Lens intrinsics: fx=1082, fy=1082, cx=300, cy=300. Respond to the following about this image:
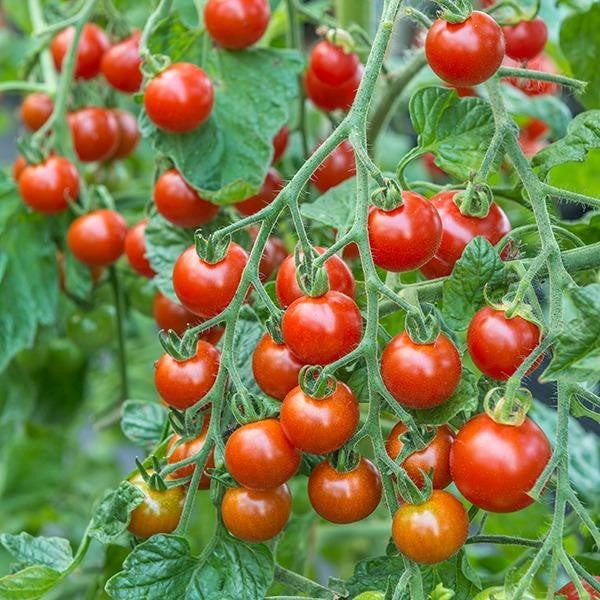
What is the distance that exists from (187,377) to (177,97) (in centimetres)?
30

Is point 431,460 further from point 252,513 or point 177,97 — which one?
point 177,97

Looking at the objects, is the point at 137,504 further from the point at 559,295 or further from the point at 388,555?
the point at 559,295

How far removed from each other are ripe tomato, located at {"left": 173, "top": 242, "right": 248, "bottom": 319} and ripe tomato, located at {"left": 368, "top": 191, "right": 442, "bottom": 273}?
0.10 metres

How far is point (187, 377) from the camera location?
733mm

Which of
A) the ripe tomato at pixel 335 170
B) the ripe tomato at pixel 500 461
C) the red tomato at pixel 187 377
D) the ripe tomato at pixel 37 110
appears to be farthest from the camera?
the ripe tomato at pixel 37 110

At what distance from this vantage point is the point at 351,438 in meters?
0.69

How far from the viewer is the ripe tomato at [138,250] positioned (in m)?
1.03

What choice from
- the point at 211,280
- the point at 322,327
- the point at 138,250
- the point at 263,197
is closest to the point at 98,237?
the point at 138,250

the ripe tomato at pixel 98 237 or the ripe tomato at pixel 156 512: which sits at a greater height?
the ripe tomato at pixel 156 512

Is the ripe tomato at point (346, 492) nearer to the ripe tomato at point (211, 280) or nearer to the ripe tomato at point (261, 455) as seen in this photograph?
the ripe tomato at point (261, 455)

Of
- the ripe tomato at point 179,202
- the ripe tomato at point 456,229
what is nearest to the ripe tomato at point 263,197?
the ripe tomato at point 179,202

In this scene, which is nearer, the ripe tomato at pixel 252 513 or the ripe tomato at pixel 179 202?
the ripe tomato at pixel 252 513

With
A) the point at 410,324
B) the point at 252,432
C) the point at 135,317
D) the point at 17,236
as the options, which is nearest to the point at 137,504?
the point at 252,432

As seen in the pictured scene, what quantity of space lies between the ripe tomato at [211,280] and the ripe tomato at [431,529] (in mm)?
194
